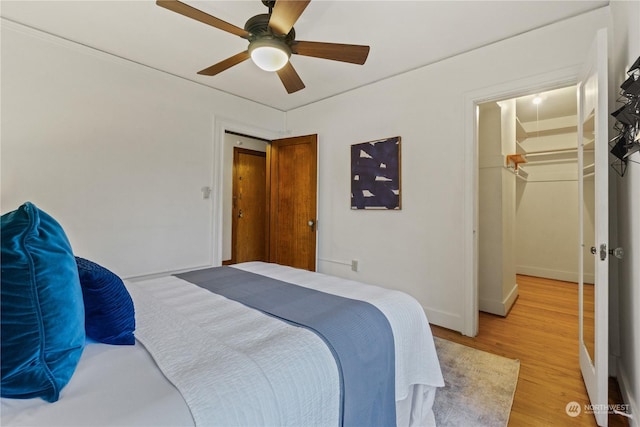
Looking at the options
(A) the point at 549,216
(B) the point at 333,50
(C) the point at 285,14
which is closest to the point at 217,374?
(C) the point at 285,14

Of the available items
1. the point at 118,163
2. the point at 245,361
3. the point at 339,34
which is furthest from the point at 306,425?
the point at 118,163

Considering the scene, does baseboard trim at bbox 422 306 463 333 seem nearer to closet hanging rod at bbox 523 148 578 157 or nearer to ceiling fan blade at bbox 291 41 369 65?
ceiling fan blade at bbox 291 41 369 65

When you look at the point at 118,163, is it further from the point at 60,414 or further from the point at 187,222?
the point at 60,414

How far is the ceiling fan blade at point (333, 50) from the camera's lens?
5.90ft

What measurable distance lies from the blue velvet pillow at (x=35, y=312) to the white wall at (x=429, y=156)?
8.91 ft

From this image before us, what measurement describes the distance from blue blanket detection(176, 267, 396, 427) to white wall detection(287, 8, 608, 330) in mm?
1693

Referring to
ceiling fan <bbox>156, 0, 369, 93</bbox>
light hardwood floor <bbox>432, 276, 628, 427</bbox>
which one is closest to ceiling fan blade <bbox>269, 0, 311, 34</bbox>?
ceiling fan <bbox>156, 0, 369, 93</bbox>

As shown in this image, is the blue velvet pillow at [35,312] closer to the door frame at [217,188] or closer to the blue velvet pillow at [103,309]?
the blue velvet pillow at [103,309]

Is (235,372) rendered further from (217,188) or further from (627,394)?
(217,188)

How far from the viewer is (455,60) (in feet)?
8.68

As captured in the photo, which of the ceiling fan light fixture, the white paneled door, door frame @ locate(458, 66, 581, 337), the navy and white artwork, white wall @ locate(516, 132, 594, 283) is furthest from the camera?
white wall @ locate(516, 132, 594, 283)

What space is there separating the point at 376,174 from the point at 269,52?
71.7 inches

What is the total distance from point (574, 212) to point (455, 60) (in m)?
3.81

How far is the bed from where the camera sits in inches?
27.4
